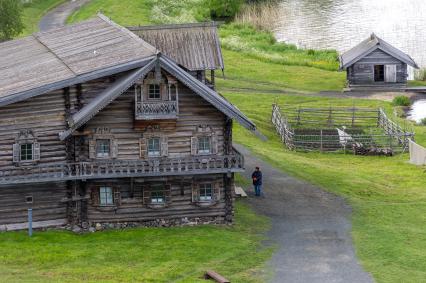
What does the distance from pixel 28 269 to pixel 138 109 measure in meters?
9.40

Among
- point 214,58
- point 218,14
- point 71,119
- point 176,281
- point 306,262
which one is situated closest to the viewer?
point 176,281

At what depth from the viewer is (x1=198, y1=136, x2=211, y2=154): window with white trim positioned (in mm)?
46031

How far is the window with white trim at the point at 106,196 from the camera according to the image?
45562 mm

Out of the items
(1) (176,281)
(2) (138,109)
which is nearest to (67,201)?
(2) (138,109)

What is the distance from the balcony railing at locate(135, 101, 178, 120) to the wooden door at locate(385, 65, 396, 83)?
45541 millimetres

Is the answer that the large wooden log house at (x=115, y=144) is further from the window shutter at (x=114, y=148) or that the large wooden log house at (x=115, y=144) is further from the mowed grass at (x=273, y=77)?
the mowed grass at (x=273, y=77)

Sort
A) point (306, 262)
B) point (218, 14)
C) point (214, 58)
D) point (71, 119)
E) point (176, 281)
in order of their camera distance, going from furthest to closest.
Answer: point (218, 14)
point (214, 58)
point (71, 119)
point (306, 262)
point (176, 281)

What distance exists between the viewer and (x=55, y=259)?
40250 mm

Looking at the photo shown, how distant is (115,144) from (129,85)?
3210 mm

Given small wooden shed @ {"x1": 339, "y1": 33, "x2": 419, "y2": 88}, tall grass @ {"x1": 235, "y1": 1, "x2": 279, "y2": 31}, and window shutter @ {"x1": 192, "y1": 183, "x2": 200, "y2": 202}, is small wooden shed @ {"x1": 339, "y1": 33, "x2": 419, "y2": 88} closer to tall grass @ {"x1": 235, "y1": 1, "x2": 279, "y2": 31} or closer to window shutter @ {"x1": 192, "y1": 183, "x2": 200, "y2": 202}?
tall grass @ {"x1": 235, "y1": 1, "x2": 279, "y2": 31}

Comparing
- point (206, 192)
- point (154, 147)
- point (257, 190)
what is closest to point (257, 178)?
point (257, 190)

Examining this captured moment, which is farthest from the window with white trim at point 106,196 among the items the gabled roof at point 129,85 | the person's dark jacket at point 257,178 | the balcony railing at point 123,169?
the person's dark jacket at point 257,178

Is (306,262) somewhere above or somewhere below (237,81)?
below

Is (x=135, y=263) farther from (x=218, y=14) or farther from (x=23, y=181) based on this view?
(x=218, y=14)
